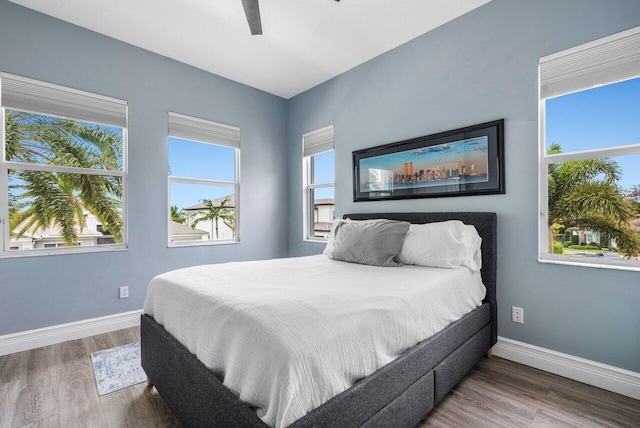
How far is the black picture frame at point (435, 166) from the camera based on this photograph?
2344 mm

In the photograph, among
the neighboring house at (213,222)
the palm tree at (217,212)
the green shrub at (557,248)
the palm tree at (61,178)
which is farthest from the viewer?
the palm tree at (217,212)

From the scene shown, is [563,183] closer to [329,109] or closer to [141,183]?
[329,109]

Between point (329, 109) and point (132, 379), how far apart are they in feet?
10.9

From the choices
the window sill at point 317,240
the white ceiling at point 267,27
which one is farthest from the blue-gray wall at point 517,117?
the window sill at point 317,240

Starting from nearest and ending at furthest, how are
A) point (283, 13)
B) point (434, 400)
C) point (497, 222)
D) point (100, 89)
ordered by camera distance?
point (434, 400), point (497, 222), point (283, 13), point (100, 89)

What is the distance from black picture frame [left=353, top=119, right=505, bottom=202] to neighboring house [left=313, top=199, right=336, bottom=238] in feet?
1.75

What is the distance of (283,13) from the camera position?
2.48 meters

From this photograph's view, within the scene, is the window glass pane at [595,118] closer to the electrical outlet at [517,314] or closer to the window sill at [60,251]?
the electrical outlet at [517,314]

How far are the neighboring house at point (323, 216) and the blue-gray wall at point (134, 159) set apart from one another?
0.61 meters

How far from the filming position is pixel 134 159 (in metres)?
2.99

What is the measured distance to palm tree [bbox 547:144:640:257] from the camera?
188 cm

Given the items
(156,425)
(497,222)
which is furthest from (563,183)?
(156,425)

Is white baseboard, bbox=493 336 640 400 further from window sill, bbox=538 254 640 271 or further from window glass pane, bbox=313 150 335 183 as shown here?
window glass pane, bbox=313 150 335 183

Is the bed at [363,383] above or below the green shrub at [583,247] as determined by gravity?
below
